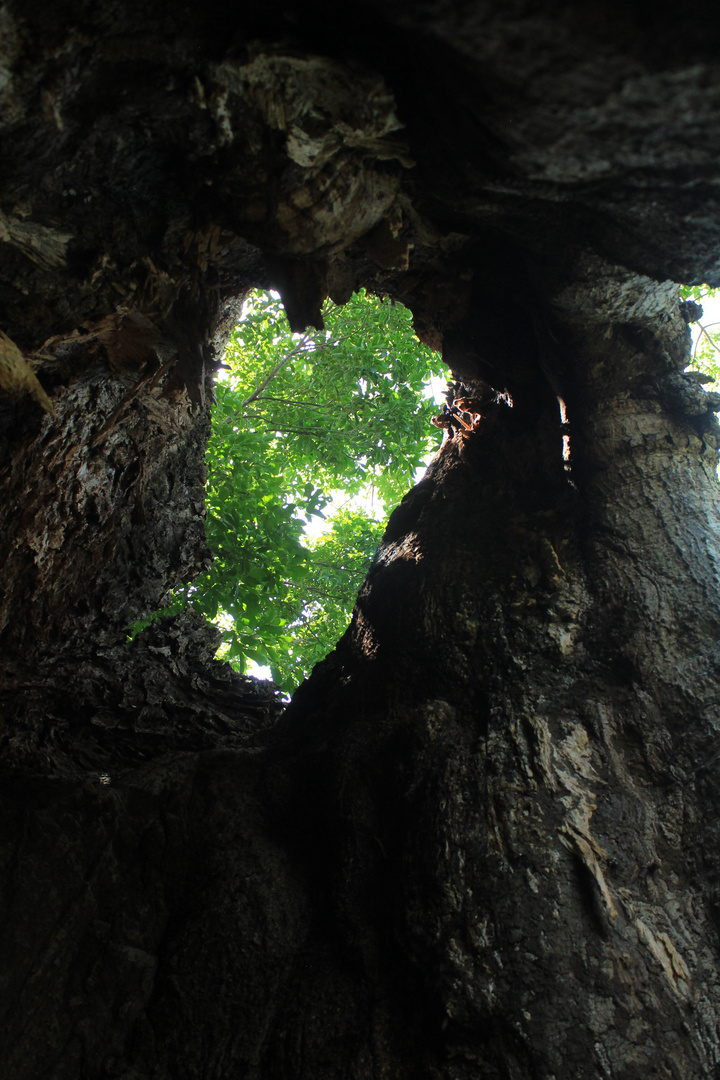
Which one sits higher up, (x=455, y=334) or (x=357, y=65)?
(x=455, y=334)

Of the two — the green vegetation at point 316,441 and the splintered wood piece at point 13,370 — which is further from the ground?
the green vegetation at point 316,441

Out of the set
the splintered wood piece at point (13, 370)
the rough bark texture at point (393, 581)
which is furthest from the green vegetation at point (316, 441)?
the splintered wood piece at point (13, 370)

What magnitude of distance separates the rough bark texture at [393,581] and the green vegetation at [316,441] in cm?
261

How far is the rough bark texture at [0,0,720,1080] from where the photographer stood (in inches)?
68.6

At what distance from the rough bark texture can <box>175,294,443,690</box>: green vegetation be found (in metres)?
2.61

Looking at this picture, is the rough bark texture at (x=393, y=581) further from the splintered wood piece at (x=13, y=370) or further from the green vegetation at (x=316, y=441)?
the green vegetation at (x=316, y=441)

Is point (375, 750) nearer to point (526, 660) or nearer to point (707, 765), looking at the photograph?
point (526, 660)

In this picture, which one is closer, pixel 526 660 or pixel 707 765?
pixel 707 765

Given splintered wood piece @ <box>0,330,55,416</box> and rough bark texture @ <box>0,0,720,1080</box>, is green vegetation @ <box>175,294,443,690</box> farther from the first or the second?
splintered wood piece @ <box>0,330,55,416</box>

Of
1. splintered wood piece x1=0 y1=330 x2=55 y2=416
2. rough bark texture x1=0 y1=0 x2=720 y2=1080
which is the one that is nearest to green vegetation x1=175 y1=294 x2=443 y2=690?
rough bark texture x1=0 y1=0 x2=720 y2=1080

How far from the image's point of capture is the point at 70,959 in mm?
2289

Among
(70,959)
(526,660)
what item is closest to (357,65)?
(526,660)

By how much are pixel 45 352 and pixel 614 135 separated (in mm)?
2206

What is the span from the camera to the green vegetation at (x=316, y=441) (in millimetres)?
6270
